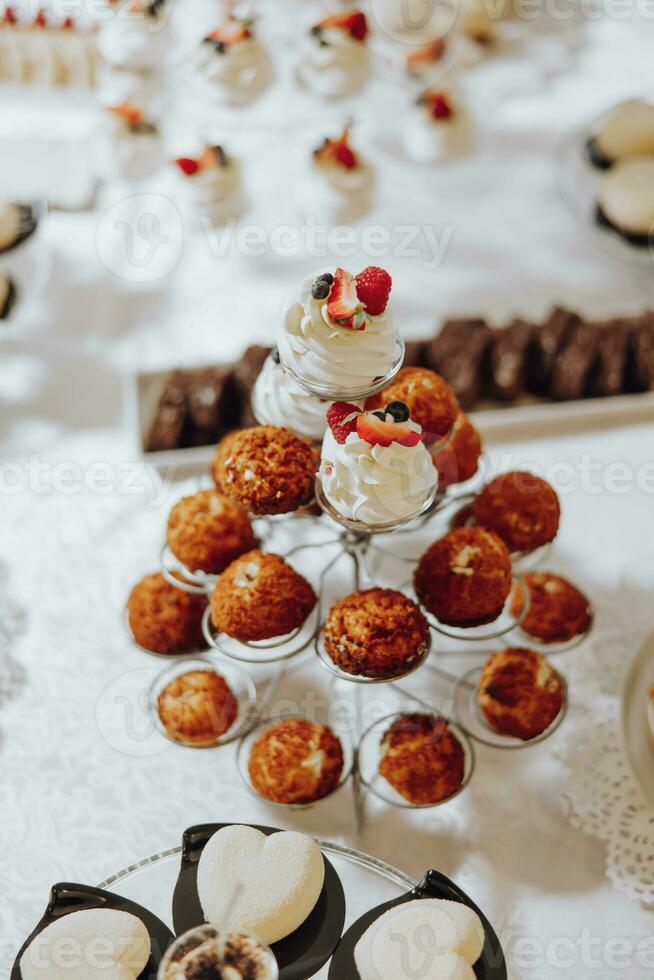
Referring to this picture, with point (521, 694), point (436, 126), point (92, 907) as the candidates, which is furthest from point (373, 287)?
point (436, 126)

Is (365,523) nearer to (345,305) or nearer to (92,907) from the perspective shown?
(345,305)

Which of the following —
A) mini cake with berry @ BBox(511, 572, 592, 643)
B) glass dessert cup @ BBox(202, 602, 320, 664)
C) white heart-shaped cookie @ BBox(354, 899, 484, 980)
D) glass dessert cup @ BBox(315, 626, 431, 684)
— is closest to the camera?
white heart-shaped cookie @ BBox(354, 899, 484, 980)

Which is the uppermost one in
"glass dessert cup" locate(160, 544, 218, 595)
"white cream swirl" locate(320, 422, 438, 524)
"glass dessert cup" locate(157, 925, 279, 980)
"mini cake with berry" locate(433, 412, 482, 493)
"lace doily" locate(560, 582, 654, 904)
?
"white cream swirl" locate(320, 422, 438, 524)

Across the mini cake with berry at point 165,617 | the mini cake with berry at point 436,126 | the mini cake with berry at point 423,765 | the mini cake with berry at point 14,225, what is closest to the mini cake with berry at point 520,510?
the mini cake with berry at point 423,765

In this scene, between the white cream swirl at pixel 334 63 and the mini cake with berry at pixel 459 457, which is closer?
the mini cake with berry at pixel 459 457

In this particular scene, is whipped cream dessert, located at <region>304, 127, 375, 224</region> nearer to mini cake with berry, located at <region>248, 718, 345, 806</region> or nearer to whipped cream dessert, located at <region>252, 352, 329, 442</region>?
whipped cream dessert, located at <region>252, 352, 329, 442</region>

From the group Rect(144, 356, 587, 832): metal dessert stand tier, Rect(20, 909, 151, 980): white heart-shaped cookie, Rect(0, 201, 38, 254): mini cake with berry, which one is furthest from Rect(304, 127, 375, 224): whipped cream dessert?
Rect(20, 909, 151, 980): white heart-shaped cookie

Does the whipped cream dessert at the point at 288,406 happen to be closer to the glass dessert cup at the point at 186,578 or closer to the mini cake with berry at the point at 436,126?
the glass dessert cup at the point at 186,578
